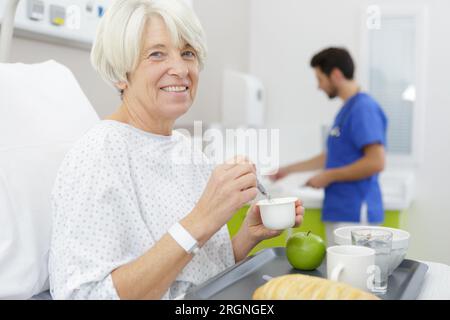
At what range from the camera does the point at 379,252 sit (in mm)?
922

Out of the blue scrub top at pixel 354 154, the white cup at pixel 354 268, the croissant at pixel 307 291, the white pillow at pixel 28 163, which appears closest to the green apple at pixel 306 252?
the white cup at pixel 354 268

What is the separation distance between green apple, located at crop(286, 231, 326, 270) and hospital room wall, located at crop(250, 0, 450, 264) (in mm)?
2251

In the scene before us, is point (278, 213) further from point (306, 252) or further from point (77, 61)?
point (77, 61)

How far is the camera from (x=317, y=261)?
1.02m

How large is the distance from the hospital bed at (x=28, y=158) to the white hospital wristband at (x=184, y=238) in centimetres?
28

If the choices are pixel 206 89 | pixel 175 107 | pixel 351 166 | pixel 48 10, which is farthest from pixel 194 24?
pixel 206 89

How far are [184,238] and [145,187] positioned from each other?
16 centimetres

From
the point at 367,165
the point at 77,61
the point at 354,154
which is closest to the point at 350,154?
the point at 354,154

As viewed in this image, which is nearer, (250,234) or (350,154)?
(250,234)

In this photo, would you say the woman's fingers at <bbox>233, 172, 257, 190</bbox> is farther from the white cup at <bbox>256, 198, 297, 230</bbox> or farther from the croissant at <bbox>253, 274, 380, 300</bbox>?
the croissant at <bbox>253, 274, 380, 300</bbox>

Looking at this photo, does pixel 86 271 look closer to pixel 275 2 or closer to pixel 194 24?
pixel 194 24

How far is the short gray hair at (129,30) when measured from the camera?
41.1 inches
